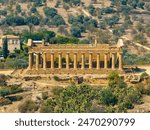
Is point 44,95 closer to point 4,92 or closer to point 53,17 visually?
point 4,92

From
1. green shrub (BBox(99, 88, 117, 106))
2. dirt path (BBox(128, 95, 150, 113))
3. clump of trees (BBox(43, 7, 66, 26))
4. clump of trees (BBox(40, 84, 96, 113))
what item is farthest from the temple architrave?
clump of trees (BBox(43, 7, 66, 26))

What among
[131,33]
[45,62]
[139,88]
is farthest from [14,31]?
[139,88]

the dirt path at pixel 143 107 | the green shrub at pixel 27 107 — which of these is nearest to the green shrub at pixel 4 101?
the green shrub at pixel 27 107

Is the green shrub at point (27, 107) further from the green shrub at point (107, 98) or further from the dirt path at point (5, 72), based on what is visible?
the dirt path at point (5, 72)

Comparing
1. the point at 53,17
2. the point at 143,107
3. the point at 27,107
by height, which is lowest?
the point at 53,17

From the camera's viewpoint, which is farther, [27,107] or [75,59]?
[75,59]

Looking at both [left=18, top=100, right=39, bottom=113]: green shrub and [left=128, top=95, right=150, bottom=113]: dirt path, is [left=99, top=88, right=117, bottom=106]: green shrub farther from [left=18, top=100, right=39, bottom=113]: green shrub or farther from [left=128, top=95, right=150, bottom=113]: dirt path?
[left=18, top=100, right=39, bottom=113]: green shrub

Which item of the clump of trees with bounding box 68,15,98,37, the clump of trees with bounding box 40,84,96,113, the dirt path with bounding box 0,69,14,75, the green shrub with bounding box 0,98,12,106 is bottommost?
the clump of trees with bounding box 68,15,98,37

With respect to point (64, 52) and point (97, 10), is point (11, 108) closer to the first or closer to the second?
point (64, 52)

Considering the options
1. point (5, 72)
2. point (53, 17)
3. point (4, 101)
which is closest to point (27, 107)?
point (4, 101)
